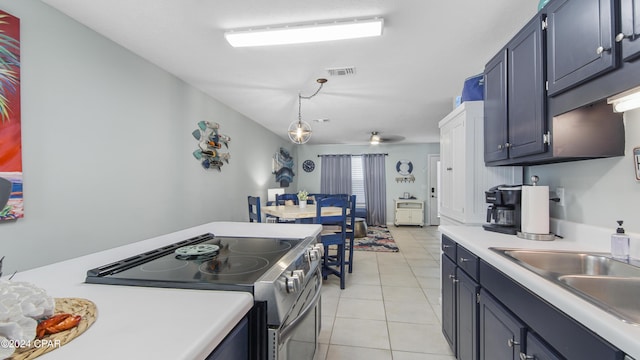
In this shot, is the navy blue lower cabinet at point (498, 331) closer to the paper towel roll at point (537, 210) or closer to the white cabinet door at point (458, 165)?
the paper towel roll at point (537, 210)

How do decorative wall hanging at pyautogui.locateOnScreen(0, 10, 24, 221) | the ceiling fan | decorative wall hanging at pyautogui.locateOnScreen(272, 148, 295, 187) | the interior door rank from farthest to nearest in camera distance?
1. the interior door
2. decorative wall hanging at pyautogui.locateOnScreen(272, 148, 295, 187)
3. the ceiling fan
4. decorative wall hanging at pyautogui.locateOnScreen(0, 10, 24, 221)

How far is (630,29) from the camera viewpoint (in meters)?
0.94

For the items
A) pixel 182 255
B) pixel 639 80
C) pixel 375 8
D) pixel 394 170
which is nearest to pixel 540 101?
pixel 639 80

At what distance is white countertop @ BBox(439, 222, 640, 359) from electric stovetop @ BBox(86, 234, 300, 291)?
0.93 metres

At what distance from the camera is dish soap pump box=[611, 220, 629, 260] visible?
47.1 inches

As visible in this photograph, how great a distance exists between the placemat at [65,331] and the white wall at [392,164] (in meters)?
6.83

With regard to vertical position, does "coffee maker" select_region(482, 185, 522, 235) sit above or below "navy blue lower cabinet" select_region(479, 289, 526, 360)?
above

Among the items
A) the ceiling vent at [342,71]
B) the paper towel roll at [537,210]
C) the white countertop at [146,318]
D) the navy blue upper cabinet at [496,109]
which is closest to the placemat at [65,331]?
the white countertop at [146,318]

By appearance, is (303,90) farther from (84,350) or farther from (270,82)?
(84,350)

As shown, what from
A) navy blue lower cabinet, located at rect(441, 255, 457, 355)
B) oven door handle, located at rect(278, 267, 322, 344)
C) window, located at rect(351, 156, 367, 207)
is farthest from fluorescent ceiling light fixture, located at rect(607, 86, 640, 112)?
window, located at rect(351, 156, 367, 207)

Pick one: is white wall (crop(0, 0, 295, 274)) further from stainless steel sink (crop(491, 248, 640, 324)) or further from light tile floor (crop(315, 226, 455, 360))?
stainless steel sink (crop(491, 248, 640, 324))

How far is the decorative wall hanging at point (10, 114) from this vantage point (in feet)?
5.11

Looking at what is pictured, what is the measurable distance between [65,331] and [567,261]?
6.04 ft

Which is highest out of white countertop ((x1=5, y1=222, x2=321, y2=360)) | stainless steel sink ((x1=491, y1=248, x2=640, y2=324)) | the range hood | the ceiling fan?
the ceiling fan
